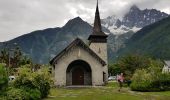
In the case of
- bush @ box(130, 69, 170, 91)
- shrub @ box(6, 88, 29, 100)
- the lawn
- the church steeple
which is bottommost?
the lawn

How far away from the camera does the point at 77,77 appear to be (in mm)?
63219

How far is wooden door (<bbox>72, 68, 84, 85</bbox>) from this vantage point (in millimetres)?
63156

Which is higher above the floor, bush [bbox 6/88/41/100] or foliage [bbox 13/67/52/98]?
foliage [bbox 13/67/52/98]

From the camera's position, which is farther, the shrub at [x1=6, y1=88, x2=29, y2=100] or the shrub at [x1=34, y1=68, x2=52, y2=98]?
the shrub at [x1=34, y1=68, x2=52, y2=98]

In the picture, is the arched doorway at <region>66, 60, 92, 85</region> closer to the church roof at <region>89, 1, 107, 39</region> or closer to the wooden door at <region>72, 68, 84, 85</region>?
the wooden door at <region>72, 68, 84, 85</region>

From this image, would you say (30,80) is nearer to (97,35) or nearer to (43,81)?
(43,81)

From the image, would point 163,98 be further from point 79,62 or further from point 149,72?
point 79,62

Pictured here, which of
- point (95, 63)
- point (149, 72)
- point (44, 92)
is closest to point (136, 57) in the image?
point (95, 63)

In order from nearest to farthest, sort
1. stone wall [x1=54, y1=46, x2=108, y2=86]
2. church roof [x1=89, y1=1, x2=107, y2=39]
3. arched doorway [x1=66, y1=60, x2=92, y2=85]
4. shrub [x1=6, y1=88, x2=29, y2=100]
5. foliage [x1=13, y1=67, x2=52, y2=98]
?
shrub [x1=6, y1=88, x2=29, y2=100] → foliage [x1=13, y1=67, x2=52, y2=98] → stone wall [x1=54, y1=46, x2=108, y2=86] → arched doorway [x1=66, y1=60, x2=92, y2=85] → church roof [x1=89, y1=1, x2=107, y2=39]

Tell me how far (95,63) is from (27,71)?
1324 inches

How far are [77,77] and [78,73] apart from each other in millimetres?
770

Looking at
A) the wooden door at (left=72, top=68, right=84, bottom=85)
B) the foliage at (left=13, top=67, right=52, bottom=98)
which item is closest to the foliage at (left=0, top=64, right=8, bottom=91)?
the foliage at (left=13, top=67, right=52, bottom=98)

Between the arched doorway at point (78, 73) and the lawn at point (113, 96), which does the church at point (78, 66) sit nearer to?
the arched doorway at point (78, 73)

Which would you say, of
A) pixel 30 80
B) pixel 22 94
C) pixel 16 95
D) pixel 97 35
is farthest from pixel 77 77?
pixel 16 95
